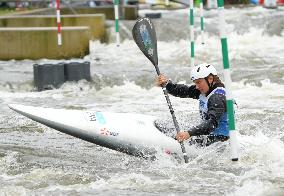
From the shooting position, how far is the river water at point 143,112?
594cm

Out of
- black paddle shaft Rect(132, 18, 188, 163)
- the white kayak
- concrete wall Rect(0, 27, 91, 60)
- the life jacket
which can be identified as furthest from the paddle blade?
concrete wall Rect(0, 27, 91, 60)

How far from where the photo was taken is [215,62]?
1416cm

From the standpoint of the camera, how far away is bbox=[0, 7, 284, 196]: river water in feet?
19.5

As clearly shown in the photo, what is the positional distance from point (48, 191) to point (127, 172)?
0.87 meters

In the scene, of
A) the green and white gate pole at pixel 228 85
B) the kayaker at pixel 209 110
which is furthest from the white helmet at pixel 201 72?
the green and white gate pole at pixel 228 85

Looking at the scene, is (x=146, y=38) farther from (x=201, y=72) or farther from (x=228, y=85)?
(x=228, y=85)

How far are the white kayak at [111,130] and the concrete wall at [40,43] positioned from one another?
690 centimetres

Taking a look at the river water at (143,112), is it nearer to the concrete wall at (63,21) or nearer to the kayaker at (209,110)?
the kayaker at (209,110)

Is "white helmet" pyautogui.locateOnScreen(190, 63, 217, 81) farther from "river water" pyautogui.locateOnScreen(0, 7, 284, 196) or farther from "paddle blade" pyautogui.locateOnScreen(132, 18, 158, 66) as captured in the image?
"paddle blade" pyautogui.locateOnScreen(132, 18, 158, 66)

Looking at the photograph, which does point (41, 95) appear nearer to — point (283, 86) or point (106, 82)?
point (106, 82)

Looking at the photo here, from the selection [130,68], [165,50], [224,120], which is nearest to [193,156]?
[224,120]

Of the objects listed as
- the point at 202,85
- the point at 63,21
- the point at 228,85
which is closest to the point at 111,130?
the point at 202,85

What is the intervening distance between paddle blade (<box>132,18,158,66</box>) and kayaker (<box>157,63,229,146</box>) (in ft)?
4.10

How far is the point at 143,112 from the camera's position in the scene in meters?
9.56
